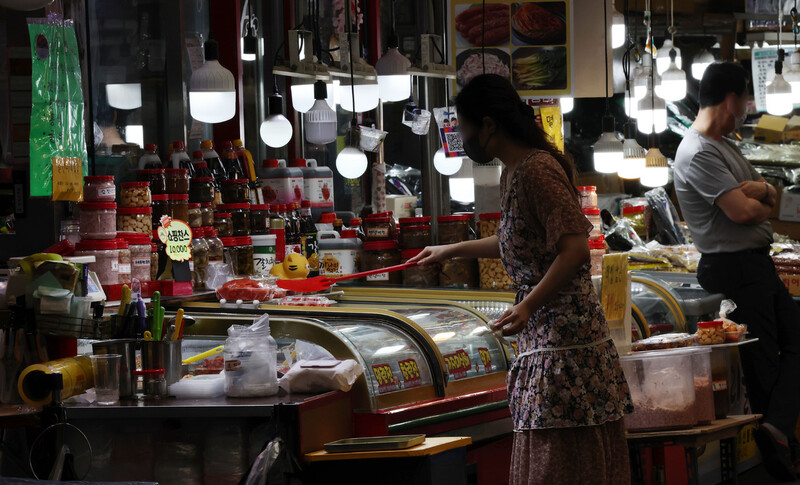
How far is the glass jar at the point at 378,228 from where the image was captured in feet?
17.3

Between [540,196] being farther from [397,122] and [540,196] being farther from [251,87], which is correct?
[397,122]

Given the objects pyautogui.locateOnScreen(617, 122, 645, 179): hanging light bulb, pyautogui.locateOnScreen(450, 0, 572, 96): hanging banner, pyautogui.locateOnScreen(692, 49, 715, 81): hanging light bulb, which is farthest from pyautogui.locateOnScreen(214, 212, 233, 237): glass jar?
pyautogui.locateOnScreen(692, 49, 715, 81): hanging light bulb

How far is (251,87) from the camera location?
21.9ft

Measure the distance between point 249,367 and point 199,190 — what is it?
1.72 meters

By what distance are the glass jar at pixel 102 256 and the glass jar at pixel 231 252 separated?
85 cm

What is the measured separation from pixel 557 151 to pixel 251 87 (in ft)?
12.8

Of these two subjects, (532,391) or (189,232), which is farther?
(189,232)

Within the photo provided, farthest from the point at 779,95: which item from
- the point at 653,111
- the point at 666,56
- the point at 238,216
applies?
the point at 238,216

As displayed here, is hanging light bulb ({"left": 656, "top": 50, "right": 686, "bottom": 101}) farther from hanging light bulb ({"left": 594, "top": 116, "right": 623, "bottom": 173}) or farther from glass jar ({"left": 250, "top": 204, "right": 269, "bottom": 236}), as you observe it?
glass jar ({"left": 250, "top": 204, "right": 269, "bottom": 236})

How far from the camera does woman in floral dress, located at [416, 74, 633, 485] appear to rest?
2941 millimetres

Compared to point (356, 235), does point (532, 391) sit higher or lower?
lower

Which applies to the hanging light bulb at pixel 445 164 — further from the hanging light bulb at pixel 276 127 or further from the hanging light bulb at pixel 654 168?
the hanging light bulb at pixel 654 168

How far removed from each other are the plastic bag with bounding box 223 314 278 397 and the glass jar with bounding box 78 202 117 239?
0.99 meters

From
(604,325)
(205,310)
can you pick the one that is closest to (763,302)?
(604,325)
